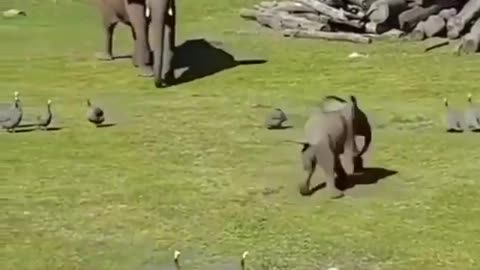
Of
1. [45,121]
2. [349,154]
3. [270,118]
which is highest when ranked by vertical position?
[349,154]

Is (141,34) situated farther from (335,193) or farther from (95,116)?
(335,193)

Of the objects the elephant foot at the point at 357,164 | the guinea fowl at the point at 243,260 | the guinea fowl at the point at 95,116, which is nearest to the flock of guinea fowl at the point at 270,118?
the guinea fowl at the point at 95,116

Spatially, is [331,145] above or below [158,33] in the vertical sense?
above

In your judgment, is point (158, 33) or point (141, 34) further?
point (141, 34)

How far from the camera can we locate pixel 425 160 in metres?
12.7

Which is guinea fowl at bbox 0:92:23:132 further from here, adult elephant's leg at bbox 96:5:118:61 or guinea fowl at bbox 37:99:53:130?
adult elephant's leg at bbox 96:5:118:61

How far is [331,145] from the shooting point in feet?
37.2

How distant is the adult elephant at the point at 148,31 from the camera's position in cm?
1652

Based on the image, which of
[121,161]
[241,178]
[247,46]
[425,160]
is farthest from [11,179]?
[247,46]

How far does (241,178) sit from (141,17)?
554 cm

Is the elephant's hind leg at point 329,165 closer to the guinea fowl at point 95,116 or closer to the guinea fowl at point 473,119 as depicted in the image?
the guinea fowl at point 473,119

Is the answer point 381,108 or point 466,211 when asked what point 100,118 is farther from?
point 466,211

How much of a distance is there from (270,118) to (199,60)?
3.96 meters

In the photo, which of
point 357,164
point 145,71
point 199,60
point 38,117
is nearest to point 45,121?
point 38,117
